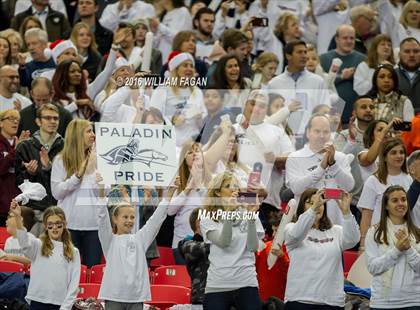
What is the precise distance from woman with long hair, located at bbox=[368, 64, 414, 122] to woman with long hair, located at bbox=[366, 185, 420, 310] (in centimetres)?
301

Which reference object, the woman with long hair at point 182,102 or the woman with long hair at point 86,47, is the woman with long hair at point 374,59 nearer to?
the woman with long hair at point 182,102

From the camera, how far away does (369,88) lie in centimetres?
1652

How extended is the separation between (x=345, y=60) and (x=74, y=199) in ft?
15.6

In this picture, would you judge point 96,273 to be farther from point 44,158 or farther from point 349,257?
point 349,257

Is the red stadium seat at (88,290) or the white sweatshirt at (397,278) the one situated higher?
the white sweatshirt at (397,278)

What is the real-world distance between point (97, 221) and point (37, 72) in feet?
11.6

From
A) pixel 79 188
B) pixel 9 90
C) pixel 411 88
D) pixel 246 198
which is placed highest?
pixel 411 88

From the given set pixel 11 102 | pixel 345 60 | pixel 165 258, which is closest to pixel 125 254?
pixel 165 258

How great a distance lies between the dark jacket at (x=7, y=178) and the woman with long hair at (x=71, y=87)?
3.34 feet

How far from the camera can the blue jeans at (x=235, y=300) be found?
1218 cm

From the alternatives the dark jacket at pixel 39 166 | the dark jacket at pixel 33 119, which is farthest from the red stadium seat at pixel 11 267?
the dark jacket at pixel 33 119

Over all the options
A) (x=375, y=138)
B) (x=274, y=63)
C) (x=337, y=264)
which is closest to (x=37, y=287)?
(x=337, y=264)

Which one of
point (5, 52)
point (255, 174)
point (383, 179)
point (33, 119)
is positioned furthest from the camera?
point (5, 52)

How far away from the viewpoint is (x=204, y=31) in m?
17.9
